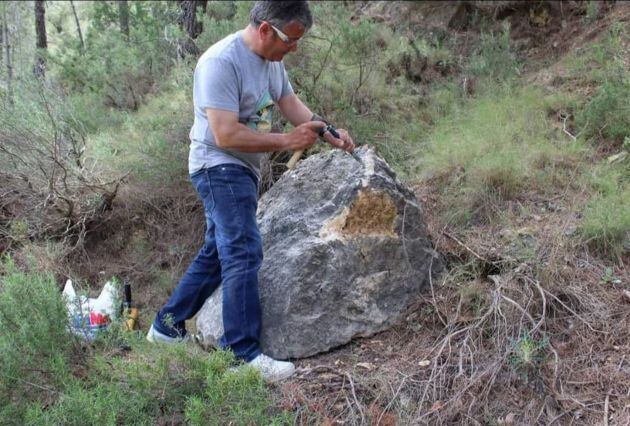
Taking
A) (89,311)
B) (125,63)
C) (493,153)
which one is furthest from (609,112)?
(125,63)

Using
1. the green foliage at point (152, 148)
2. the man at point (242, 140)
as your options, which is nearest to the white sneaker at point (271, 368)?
the man at point (242, 140)

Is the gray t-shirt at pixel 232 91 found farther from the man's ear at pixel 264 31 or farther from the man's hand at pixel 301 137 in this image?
the man's hand at pixel 301 137

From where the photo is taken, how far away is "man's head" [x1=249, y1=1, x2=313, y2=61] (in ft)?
10.3

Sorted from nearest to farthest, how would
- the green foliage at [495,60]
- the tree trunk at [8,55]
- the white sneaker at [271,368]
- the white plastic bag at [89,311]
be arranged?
the white sneaker at [271,368] < the white plastic bag at [89,311] < the tree trunk at [8,55] < the green foliage at [495,60]

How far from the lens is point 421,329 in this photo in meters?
3.61

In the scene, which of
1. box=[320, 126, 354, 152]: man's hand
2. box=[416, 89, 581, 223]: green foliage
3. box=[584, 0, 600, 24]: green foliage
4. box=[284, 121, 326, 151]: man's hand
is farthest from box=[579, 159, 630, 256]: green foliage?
box=[584, 0, 600, 24]: green foliage

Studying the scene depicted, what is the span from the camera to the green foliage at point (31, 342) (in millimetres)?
3088

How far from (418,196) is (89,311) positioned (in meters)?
2.43

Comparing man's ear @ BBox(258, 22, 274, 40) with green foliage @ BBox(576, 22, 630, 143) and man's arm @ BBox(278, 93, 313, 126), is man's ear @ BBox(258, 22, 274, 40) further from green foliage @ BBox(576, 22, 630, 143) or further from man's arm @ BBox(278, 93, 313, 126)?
green foliage @ BBox(576, 22, 630, 143)

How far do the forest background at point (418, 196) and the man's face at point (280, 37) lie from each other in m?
1.55

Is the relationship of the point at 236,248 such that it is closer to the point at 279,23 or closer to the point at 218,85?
the point at 218,85

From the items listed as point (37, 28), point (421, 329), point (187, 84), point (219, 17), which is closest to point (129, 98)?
point (219, 17)

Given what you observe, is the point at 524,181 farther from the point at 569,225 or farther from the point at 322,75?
the point at 322,75

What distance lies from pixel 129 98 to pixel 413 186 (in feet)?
13.9
